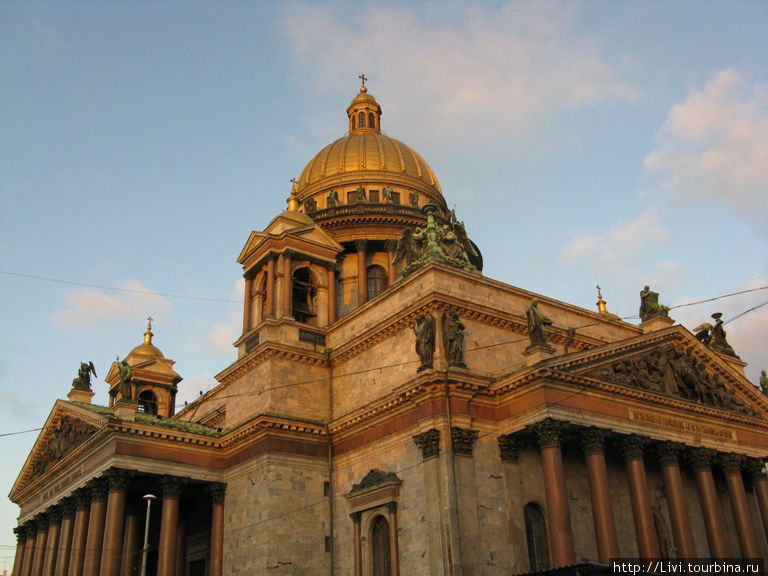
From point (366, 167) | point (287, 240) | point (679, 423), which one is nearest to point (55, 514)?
point (287, 240)

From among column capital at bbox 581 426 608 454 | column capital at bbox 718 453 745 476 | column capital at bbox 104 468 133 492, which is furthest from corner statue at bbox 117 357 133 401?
column capital at bbox 718 453 745 476

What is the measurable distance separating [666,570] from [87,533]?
24073 mm

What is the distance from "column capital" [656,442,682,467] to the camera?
96.3 ft

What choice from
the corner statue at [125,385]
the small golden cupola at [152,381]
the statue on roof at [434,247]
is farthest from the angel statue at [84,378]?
the statue on roof at [434,247]

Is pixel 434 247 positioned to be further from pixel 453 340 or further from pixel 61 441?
pixel 61 441

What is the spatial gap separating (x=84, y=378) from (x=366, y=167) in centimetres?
2112

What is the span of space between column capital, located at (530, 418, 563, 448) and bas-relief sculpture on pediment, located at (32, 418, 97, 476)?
19.7 meters

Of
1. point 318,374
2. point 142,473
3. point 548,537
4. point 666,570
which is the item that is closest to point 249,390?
point 318,374

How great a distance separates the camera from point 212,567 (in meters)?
32.2

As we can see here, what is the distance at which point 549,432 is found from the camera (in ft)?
86.2

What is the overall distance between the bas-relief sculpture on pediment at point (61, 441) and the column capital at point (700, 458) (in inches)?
993

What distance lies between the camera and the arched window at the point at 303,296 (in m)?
37.7

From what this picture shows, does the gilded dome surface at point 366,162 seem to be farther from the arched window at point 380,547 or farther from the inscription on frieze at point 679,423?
the arched window at point 380,547

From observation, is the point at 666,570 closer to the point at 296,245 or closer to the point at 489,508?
the point at 489,508
